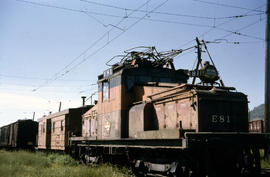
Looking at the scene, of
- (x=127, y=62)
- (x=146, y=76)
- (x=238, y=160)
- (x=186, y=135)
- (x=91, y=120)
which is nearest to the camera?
(x=186, y=135)

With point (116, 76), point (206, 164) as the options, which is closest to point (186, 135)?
point (206, 164)

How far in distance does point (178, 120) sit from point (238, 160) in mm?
1931

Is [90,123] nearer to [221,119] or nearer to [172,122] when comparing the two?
[172,122]

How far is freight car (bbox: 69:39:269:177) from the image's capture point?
7.29 metres

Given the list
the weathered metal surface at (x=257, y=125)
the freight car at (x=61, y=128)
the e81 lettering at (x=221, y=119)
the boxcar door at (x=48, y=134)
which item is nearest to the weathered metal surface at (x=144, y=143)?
the e81 lettering at (x=221, y=119)

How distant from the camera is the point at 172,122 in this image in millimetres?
8500

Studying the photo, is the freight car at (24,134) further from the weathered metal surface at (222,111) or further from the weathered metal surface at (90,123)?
the weathered metal surface at (222,111)

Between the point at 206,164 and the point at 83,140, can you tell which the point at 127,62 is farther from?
the point at 206,164

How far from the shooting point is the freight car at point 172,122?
23.9 feet

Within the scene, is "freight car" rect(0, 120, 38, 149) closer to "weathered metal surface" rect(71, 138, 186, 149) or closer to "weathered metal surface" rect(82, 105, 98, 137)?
"weathered metal surface" rect(82, 105, 98, 137)

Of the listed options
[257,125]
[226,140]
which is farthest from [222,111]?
[257,125]

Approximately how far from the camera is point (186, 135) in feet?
22.2

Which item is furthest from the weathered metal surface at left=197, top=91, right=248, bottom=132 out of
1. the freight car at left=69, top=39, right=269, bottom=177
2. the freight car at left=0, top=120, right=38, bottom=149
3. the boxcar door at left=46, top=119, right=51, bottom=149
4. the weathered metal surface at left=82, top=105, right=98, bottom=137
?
the freight car at left=0, top=120, right=38, bottom=149

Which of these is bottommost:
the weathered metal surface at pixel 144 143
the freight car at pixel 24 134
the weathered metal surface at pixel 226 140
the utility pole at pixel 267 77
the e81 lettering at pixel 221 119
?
the freight car at pixel 24 134
